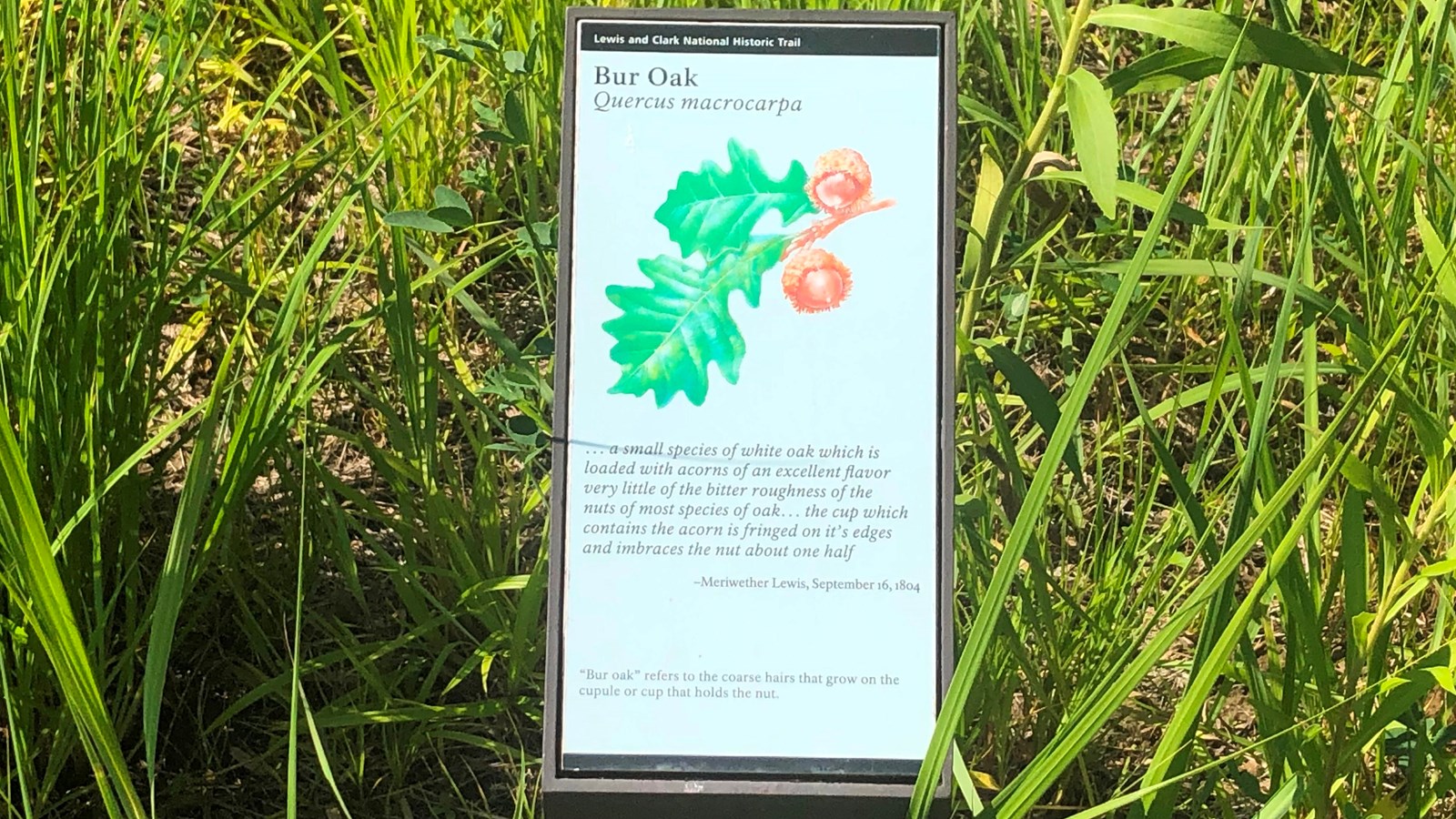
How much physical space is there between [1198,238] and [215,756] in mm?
1055

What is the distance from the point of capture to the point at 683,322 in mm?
949

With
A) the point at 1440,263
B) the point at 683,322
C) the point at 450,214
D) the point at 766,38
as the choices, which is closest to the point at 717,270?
the point at 683,322

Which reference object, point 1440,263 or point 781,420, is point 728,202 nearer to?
point 781,420

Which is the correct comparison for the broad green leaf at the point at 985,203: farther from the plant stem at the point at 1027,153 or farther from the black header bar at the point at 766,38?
the black header bar at the point at 766,38

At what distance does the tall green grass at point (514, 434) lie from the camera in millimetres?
920

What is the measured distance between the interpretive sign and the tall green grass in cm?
8

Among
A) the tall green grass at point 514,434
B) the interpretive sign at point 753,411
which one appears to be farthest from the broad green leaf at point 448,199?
the interpretive sign at point 753,411

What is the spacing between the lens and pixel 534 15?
Result: 142cm

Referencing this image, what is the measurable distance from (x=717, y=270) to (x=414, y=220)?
333 mm

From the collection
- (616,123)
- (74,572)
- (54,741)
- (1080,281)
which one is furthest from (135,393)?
(1080,281)

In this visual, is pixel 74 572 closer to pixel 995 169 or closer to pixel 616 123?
pixel 616 123

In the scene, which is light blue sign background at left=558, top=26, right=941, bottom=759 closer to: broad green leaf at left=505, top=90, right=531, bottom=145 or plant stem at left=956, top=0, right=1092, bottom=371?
plant stem at left=956, top=0, right=1092, bottom=371

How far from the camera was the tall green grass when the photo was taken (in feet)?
3.02

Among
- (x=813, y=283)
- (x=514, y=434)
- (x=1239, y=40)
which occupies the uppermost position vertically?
(x=1239, y=40)
